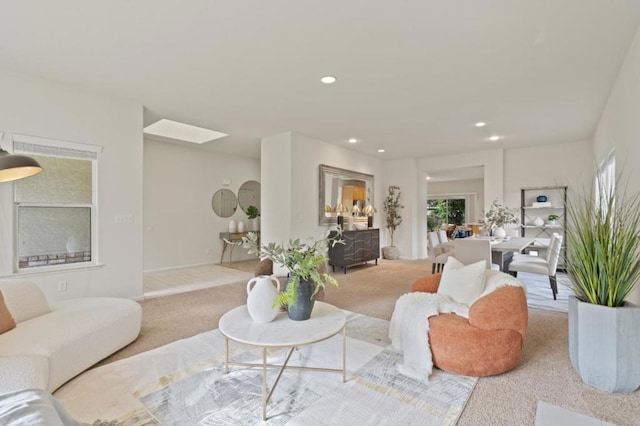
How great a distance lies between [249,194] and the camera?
8.12 metres

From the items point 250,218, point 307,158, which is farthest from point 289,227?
point 250,218

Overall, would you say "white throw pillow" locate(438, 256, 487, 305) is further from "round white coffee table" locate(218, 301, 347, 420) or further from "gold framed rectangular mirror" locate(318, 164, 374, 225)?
"gold framed rectangular mirror" locate(318, 164, 374, 225)

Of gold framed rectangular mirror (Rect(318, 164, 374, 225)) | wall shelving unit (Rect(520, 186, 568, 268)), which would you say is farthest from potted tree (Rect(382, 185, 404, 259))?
wall shelving unit (Rect(520, 186, 568, 268))

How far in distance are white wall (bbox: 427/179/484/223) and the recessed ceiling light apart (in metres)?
9.94

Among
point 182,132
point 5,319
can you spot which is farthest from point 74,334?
point 182,132

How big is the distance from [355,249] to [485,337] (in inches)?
167

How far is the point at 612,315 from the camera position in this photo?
203 cm

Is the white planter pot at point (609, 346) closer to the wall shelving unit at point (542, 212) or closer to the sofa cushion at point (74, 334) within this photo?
the sofa cushion at point (74, 334)

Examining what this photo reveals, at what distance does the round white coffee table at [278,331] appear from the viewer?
175 centimetres

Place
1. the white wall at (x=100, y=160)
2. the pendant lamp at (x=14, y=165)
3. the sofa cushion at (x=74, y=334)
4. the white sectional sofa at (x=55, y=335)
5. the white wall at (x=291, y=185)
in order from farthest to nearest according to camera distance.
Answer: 1. the white wall at (x=291, y=185)
2. the white wall at (x=100, y=160)
3. the pendant lamp at (x=14, y=165)
4. the sofa cushion at (x=74, y=334)
5. the white sectional sofa at (x=55, y=335)

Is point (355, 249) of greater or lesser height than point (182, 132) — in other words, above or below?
below

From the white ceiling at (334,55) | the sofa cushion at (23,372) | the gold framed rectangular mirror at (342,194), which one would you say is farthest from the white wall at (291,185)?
the sofa cushion at (23,372)

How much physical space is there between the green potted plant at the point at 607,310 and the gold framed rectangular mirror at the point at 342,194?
4.42 metres

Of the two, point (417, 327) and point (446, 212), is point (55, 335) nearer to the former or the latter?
point (417, 327)
